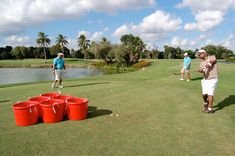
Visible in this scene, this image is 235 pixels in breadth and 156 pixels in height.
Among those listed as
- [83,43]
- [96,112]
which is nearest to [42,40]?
[83,43]

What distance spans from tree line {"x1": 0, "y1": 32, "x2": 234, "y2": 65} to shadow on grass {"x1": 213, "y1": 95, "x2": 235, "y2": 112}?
51709 millimetres

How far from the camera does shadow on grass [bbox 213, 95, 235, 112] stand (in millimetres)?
8411

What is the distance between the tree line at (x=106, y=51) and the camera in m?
63.4

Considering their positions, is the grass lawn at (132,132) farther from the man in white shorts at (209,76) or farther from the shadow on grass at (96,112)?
the man in white shorts at (209,76)

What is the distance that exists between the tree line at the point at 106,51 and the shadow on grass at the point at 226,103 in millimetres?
51709

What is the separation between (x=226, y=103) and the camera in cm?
900

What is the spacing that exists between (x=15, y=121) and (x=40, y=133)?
56.6 inches

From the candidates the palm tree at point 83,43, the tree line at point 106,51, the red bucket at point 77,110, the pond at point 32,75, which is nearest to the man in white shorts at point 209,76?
the red bucket at point 77,110

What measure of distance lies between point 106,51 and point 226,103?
199ft

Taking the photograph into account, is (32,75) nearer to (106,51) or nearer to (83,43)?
(106,51)

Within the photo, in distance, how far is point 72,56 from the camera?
393 ft

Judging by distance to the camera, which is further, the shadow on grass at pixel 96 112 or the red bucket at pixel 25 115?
the shadow on grass at pixel 96 112

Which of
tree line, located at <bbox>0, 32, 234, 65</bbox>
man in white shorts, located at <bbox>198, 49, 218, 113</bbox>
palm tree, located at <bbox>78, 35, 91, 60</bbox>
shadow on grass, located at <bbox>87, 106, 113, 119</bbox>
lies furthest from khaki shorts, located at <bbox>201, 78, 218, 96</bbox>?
palm tree, located at <bbox>78, 35, 91, 60</bbox>

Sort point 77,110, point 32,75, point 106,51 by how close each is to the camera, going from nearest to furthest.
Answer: point 77,110, point 32,75, point 106,51
